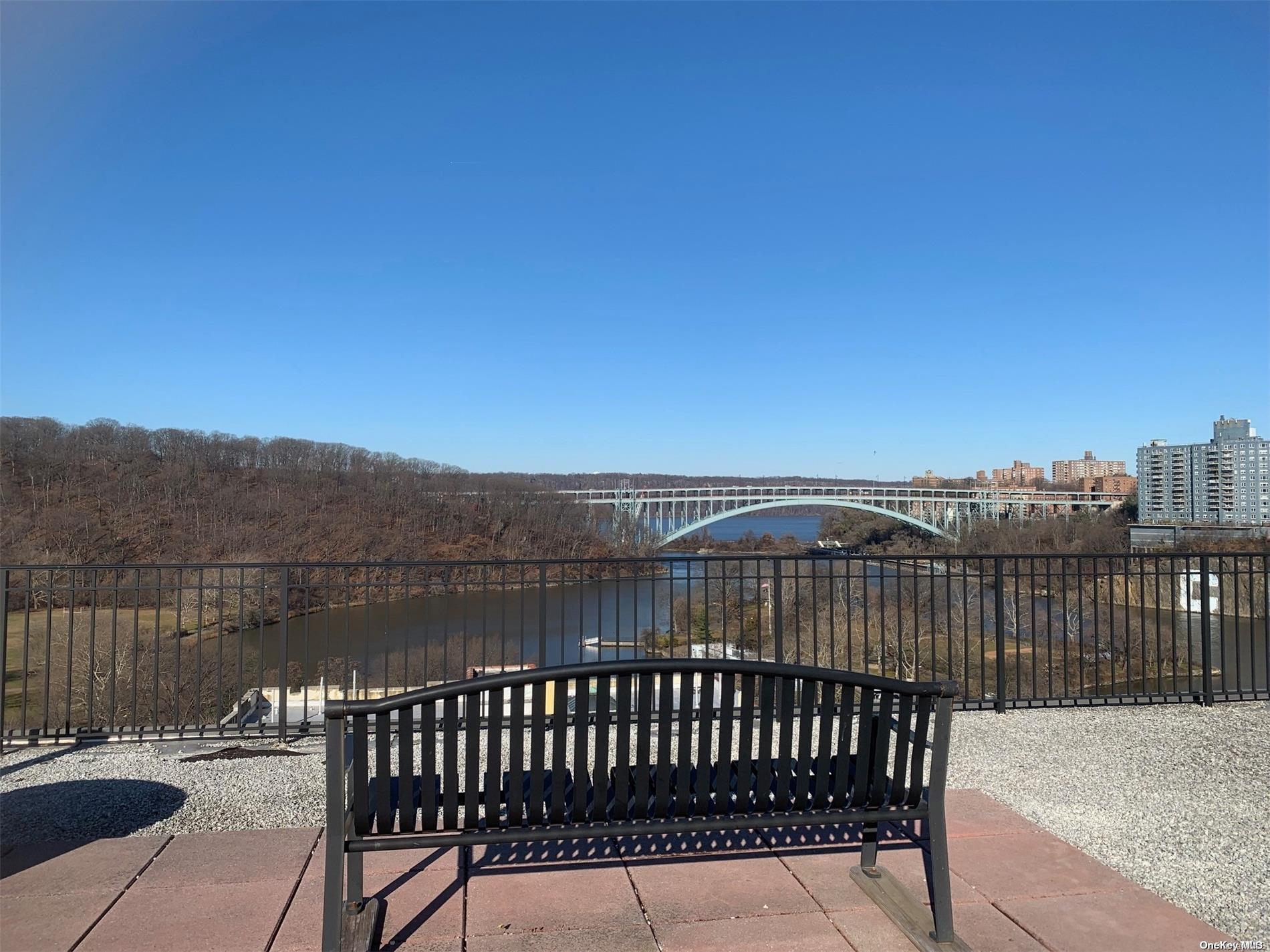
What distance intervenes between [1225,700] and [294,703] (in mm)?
16854

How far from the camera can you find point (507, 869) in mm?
2568

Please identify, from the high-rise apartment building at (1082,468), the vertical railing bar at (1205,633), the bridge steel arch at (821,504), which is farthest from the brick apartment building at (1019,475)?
the vertical railing bar at (1205,633)

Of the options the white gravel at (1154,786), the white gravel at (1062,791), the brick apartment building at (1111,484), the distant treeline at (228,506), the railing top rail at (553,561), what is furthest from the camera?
the brick apartment building at (1111,484)

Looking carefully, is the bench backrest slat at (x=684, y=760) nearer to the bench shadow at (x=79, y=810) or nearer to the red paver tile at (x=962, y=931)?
the red paver tile at (x=962, y=931)

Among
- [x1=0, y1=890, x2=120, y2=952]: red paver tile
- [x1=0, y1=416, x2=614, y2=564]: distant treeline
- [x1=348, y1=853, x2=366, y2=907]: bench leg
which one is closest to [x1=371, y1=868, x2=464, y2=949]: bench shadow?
[x1=348, y1=853, x2=366, y2=907]: bench leg

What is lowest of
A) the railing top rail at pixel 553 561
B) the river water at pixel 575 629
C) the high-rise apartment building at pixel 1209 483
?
the river water at pixel 575 629

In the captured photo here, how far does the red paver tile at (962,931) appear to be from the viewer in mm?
2111

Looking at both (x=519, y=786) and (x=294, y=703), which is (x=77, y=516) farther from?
(x=519, y=786)

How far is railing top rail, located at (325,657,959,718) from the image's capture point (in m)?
1.90

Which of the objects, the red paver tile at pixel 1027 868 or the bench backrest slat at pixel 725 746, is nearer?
the bench backrest slat at pixel 725 746

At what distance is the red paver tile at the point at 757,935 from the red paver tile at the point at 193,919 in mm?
1130

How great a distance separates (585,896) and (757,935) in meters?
0.54

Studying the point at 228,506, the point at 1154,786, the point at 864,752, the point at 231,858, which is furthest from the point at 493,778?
the point at 228,506

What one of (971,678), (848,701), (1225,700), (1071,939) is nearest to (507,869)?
(848,701)
